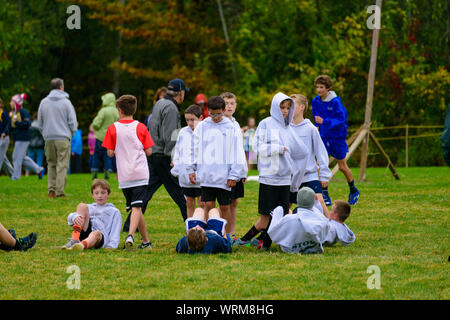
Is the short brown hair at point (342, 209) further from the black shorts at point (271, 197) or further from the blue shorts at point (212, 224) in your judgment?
the blue shorts at point (212, 224)

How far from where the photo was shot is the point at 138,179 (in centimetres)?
913

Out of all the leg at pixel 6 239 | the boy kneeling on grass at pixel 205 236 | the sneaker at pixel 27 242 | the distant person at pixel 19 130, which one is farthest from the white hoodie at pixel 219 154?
the distant person at pixel 19 130

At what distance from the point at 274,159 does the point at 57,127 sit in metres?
7.30

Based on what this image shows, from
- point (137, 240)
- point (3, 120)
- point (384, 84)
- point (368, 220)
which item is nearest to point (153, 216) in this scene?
point (137, 240)

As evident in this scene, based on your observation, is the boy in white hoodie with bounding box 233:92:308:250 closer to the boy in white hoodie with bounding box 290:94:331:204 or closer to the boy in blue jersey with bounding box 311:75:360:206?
the boy in white hoodie with bounding box 290:94:331:204

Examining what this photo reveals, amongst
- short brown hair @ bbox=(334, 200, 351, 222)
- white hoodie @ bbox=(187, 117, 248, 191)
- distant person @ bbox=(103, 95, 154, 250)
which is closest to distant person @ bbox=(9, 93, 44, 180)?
distant person @ bbox=(103, 95, 154, 250)

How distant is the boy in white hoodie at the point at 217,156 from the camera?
364 inches

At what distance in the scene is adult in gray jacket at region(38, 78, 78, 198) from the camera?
1535 cm

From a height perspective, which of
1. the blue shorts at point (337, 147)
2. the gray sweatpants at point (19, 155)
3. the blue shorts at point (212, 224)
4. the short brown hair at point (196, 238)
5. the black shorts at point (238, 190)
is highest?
the blue shorts at point (337, 147)

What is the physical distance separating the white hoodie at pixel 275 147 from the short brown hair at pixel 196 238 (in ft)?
3.57

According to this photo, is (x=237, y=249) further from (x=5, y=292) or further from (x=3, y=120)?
(x=3, y=120)

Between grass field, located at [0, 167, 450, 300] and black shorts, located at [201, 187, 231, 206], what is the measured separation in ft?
2.17

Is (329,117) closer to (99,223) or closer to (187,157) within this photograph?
(187,157)

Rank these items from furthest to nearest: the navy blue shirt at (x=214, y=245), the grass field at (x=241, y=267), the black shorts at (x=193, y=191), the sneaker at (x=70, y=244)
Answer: the black shorts at (x=193, y=191) → the sneaker at (x=70, y=244) → the navy blue shirt at (x=214, y=245) → the grass field at (x=241, y=267)
